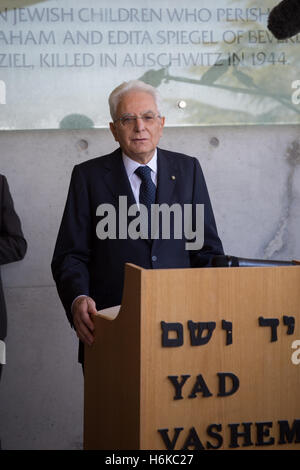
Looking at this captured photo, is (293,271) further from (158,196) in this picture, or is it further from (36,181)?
(36,181)

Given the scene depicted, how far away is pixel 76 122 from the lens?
10.6 feet

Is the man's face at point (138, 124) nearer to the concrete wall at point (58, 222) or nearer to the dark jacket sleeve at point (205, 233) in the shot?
the dark jacket sleeve at point (205, 233)

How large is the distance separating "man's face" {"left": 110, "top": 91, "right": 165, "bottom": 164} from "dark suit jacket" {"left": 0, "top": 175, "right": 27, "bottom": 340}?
3.64ft

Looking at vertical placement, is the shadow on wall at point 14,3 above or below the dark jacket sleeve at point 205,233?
above

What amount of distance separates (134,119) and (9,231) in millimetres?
1219

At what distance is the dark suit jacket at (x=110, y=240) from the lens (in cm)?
213

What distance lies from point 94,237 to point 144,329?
2.82 ft

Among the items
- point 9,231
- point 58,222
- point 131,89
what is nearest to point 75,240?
point 131,89

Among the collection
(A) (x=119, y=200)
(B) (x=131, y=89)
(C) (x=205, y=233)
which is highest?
(B) (x=131, y=89)

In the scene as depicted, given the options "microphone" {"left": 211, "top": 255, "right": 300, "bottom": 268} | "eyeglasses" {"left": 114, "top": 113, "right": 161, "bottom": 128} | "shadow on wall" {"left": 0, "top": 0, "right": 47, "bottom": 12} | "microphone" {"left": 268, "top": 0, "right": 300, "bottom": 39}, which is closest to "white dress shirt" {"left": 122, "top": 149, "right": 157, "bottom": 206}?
"eyeglasses" {"left": 114, "top": 113, "right": 161, "bottom": 128}

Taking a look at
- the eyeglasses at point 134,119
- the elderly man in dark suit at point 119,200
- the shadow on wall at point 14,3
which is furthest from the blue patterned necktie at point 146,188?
the shadow on wall at point 14,3

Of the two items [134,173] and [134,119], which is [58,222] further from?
[134,119]

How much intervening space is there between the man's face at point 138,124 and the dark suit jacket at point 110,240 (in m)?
0.11

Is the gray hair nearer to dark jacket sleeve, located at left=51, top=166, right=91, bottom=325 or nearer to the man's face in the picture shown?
the man's face
